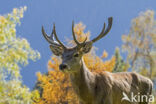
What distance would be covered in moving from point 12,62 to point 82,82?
1418 mm

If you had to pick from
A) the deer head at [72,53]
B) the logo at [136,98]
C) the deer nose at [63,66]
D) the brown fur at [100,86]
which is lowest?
the logo at [136,98]

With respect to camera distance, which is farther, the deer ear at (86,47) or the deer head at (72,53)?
the deer ear at (86,47)

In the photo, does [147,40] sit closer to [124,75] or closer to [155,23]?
[155,23]

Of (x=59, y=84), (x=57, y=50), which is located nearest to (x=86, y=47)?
(x=57, y=50)

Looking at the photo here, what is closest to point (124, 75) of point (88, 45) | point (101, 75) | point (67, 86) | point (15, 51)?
point (101, 75)

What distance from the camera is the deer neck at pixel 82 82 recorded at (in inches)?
243

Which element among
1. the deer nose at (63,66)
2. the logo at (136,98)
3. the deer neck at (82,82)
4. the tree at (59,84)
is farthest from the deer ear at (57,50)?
the tree at (59,84)

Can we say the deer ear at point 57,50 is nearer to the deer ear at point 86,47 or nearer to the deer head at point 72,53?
the deer head at point 72,53

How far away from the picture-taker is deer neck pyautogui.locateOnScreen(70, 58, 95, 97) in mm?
6168

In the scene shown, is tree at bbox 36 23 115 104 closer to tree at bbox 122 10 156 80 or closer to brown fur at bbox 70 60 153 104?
brown fur at bbox 70 60 153 104

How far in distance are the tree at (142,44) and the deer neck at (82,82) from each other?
48.8 feet

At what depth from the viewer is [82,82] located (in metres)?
6.23

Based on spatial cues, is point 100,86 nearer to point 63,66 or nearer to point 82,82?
point 82,82

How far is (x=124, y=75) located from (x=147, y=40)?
14.3m
